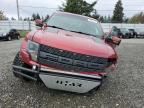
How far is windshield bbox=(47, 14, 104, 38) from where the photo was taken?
610cm

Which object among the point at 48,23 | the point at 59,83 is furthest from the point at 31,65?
the point at 48,23

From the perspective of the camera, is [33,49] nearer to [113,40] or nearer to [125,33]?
[113,40]

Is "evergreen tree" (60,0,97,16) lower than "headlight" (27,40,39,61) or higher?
higher

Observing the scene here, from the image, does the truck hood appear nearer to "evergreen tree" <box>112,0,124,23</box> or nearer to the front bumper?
the front bumper

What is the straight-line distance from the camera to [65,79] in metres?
4.33

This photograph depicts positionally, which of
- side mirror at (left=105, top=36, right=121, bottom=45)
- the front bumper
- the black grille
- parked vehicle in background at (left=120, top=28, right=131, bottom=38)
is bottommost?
parked vehicle in background at (left=120, top=28, right=131, bottom=38)

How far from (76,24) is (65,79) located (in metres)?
2.32

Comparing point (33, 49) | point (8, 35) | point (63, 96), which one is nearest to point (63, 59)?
point (33, 49)

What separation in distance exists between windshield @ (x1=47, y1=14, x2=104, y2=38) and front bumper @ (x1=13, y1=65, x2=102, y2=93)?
1.84 m

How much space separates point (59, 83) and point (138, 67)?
4.76 meters

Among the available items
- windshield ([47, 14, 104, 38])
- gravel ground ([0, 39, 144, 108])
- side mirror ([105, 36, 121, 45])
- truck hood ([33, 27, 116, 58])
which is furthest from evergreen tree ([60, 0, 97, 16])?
truck hood ([33, 27, 116, 58])

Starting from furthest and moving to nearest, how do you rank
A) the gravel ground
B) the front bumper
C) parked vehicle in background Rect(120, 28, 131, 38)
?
parked vehicle in background Rect(120, 28, 131, 38) → the gravel ground → the front bumper

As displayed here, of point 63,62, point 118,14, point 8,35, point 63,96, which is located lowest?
point 8,35

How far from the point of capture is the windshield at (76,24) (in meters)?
6.10
